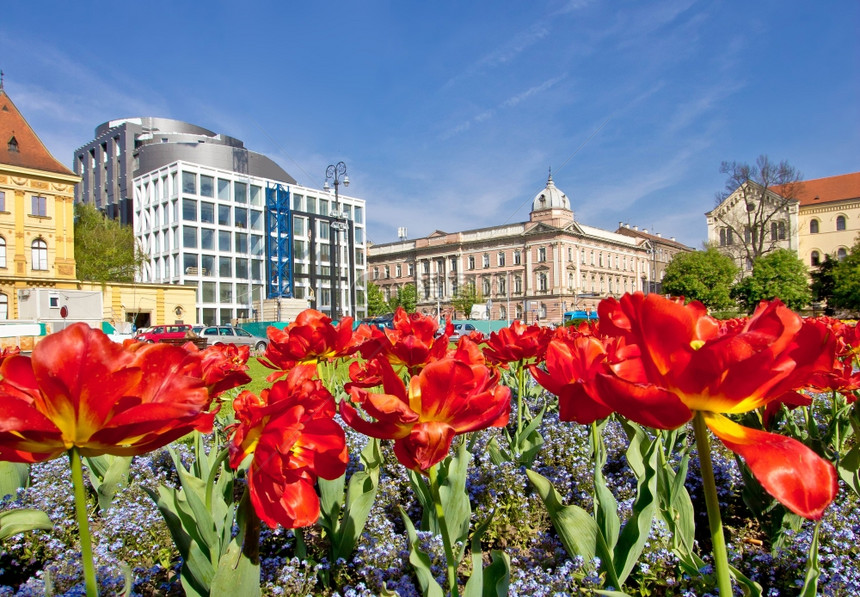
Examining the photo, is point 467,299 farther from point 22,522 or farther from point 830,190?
point 22,522

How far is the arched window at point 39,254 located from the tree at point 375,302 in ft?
117

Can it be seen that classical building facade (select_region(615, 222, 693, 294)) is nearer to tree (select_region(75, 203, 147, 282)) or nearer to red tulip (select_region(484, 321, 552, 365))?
tree (select_region(75, 203, 147, 282))

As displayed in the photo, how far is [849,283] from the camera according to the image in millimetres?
35969

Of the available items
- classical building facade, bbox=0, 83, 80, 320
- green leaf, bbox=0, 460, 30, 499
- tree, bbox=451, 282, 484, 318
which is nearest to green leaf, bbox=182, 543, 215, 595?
green leaf, bbox=0, 460, 30, 499

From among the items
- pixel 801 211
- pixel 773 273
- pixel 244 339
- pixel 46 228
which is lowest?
pixel 244 339

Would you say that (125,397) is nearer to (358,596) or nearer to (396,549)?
(358,596)

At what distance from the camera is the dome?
65.1m

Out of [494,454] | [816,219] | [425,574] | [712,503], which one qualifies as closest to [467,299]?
[816,219]

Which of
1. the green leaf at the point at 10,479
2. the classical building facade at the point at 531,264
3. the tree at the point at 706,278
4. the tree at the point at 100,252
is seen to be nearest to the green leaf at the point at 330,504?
the green leaf at the point at 10,479

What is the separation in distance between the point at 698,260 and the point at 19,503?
54.0 meters

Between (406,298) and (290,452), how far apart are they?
65514 mm

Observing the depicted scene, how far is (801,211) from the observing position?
212ft

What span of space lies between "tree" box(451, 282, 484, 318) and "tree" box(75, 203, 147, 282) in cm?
3346

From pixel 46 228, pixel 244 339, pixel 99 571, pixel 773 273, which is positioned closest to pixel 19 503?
pixel 99 571
